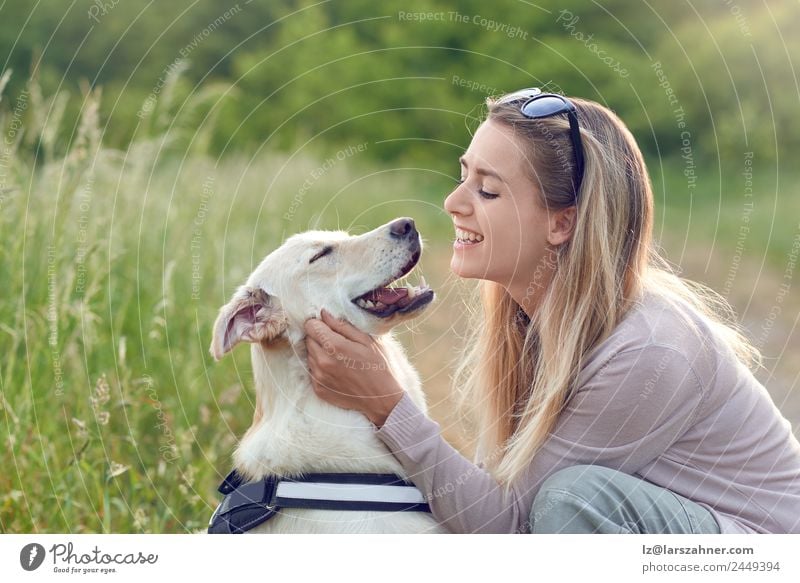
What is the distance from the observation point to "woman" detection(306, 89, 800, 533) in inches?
123

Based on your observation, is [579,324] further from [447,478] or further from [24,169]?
[24,169]

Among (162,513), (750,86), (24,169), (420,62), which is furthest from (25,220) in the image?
(750,86)

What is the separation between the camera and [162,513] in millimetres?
4406

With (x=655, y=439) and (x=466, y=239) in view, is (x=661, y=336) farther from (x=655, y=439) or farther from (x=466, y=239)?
(x=466, y=239)

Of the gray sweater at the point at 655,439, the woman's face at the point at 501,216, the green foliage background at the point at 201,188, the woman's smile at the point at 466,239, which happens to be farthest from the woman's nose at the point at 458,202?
the green foliage background at the point at 201,188

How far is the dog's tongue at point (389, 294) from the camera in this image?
3.61 m

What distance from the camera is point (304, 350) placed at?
3.54 meters

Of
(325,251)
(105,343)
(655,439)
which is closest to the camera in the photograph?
(655,439)

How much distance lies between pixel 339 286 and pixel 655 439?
1.34 metres

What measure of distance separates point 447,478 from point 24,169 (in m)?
3.88

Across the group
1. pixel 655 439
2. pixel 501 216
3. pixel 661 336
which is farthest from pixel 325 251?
pixel 655 439

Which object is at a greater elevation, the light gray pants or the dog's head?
the dog's head

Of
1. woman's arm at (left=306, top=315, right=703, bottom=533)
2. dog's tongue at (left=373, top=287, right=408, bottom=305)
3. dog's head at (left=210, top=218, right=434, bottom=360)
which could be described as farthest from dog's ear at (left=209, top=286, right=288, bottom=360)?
dog's tongue at (left=373, top=287, right=408, bottom=305)

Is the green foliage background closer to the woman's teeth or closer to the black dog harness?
the black dog harness
